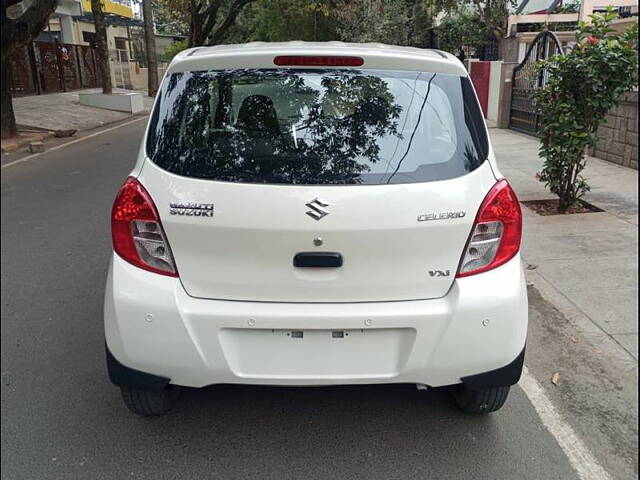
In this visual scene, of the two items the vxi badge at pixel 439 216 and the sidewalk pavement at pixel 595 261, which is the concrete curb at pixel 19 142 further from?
the vxi badge at pixel 439 216

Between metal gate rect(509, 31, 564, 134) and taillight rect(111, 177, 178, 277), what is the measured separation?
Answer: 10.9 meters

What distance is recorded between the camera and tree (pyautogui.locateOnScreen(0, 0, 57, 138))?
494 inches

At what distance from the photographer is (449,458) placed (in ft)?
8.68

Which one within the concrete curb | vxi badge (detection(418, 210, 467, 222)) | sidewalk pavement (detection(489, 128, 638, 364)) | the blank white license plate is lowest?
sidewalk pavement (detection(489, 128, 638, 364))

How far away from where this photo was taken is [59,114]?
707 inches

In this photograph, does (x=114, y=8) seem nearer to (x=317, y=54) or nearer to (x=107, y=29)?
(x=107, y=29)

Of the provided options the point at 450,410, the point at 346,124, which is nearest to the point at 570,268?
the point at 450,410

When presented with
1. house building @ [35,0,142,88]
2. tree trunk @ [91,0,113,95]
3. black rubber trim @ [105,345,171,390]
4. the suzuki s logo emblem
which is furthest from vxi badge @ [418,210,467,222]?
house building @ [35,0,142,88]

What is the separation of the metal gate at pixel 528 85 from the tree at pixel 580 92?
5749 millimetres

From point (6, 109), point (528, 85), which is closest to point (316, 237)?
point (528, 85)

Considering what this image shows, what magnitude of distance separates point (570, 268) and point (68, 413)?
3890 millimetres

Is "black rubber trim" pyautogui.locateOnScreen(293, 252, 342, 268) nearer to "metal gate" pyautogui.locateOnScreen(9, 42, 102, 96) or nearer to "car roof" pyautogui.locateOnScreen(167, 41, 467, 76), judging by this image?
"car roof" pyautogui.locateOnScreen(167, 41, 467, 76)

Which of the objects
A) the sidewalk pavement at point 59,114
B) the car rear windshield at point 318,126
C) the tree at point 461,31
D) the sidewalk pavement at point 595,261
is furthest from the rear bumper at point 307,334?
the tree at point 461,31

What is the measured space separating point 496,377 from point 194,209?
1.45 metres
